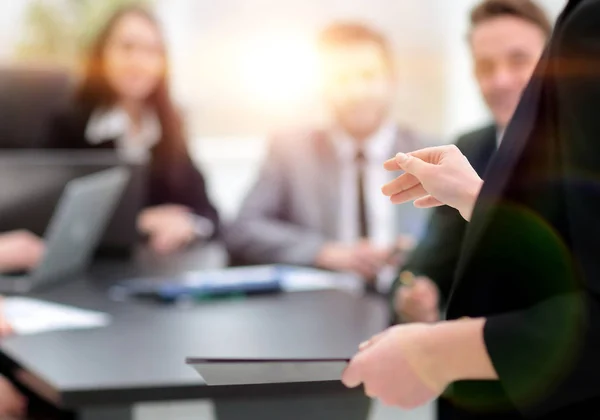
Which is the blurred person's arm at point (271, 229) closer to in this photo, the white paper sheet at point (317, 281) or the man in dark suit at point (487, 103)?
the white paper sheet at point (317, 281)

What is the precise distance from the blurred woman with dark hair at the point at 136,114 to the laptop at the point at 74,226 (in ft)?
1.92

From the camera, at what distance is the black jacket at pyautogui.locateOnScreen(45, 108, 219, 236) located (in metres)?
2.56

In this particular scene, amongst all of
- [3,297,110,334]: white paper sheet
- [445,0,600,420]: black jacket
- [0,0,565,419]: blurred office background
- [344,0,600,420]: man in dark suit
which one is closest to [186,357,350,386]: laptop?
[344,0,600,420]: man in dark suit

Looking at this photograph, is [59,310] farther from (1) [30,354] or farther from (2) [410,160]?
(2) [410,160]

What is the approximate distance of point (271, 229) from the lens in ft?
7.43

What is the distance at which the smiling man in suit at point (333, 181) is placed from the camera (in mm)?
2189

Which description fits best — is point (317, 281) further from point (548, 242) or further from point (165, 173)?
point (548, 242)

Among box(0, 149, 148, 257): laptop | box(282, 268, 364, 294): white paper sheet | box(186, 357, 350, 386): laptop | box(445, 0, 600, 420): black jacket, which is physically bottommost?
box(282, 268, 364, 294): white paper sheet

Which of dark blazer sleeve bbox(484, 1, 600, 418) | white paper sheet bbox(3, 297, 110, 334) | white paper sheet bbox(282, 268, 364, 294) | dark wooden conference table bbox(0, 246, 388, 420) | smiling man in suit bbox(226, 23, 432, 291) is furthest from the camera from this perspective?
smiling man in suit bbox(226, 23, 432, 291)

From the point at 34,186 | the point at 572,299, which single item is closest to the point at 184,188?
the point at 34,186

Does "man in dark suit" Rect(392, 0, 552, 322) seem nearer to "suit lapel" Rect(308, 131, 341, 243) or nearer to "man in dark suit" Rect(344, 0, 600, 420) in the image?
"man in dark suit" Rect(344, 0, 600, 420)

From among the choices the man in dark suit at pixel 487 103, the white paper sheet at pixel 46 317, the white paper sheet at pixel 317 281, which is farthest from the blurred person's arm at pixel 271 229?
the man in dark suit at pixel 487 103

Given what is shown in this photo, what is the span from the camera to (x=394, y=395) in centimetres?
70

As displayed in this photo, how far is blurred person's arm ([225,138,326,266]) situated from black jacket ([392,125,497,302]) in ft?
3.54
